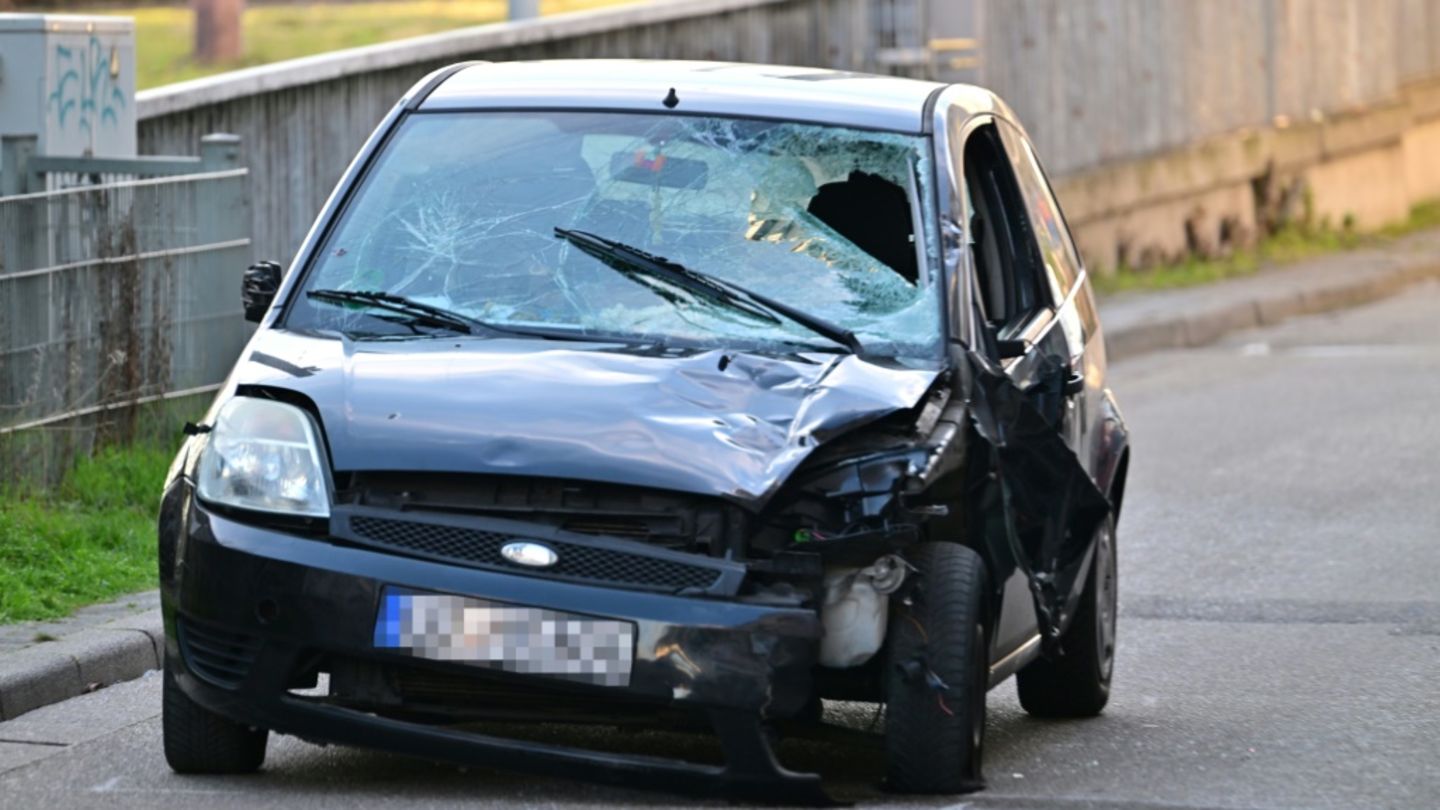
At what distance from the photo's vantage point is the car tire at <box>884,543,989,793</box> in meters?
5.26

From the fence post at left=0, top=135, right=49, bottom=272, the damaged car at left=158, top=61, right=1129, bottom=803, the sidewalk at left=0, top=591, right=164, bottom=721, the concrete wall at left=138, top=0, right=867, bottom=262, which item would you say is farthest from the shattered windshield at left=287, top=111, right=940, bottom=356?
the concrete wall at left=138, top=0, right=867, bottom=262

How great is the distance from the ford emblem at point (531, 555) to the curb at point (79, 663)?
1.79 metres

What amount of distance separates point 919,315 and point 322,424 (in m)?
1.39

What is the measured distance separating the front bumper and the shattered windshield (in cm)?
82

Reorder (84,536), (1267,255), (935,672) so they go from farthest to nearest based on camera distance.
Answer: (1267,255), (84,536), (935,672)

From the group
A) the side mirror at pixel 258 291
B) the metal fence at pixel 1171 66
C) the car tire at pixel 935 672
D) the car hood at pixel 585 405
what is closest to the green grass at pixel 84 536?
the side mirror at pixel 258 291

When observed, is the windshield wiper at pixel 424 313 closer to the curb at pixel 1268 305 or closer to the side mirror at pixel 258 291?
the side mirror at pixel 258 291

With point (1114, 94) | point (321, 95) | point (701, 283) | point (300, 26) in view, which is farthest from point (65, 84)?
point (300, 26)

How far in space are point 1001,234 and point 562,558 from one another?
221cm

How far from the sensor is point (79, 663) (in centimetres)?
696

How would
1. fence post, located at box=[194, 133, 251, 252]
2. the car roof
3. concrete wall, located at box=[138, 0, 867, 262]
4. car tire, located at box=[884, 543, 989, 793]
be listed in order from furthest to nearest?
concrete wall, located at box=[138, 0, 867, 262] < fence post, located at box=[194, 133, 251, 252] < the car roof < car tire, located at box=[884, 543, 989, 793]

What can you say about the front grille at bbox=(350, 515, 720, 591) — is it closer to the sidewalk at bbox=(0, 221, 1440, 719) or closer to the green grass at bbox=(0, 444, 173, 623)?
the sidewalk at bbox=(0, 221, 1440, 719)

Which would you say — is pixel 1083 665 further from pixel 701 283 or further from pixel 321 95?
pixel 321 95

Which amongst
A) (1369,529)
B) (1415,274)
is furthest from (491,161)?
(1415,274)
